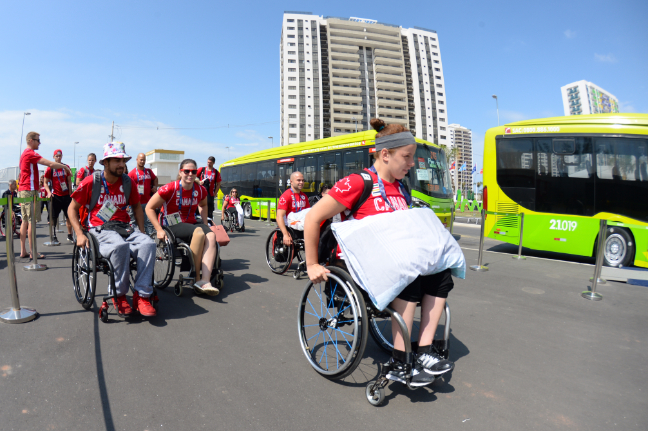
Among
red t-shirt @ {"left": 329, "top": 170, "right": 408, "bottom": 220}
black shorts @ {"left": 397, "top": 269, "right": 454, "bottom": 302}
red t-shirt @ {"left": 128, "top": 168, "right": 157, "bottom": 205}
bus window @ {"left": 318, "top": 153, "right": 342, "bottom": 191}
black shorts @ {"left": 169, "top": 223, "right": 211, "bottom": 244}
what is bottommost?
black shorts @ {"left": 397, "top": 269, "right": 454, "bottom": 302}

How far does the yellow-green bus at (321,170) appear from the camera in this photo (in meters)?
11.6

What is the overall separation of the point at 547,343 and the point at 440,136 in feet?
381

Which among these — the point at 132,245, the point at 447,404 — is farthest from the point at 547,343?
the point at 132,245

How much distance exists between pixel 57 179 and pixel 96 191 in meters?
5.23

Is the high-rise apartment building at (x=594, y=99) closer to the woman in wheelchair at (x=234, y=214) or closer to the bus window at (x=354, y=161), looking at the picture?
the bus window at (x=354, y=161)

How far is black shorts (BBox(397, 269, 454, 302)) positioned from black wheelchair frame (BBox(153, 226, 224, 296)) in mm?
3081

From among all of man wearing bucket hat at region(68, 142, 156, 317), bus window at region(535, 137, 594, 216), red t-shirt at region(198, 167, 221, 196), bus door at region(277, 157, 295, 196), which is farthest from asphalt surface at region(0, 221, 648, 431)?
bus door at region(277, 157, 295, 196)

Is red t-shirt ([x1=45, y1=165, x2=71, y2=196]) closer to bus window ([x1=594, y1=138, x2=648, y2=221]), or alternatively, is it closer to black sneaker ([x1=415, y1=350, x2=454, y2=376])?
black sneaker ([x1=415, y1=350, x2=454, y2=376])

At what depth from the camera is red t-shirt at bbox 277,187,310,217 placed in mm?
6230

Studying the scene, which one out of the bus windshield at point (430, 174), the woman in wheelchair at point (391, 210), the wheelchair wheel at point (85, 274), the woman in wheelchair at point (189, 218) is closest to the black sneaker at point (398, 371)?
the woman in wheelchair at point (391, 210)

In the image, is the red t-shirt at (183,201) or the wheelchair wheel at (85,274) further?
the red t-shirt at (183,201)

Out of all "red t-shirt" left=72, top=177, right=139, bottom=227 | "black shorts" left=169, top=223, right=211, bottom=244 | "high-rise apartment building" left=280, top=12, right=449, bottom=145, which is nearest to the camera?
"red t-shirt" left=72, top=177, right=139, bottom=227

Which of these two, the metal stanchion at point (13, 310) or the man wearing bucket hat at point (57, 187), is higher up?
the man wearing bucket hat at point (57, 187)

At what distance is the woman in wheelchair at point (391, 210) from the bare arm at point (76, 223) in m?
2.56
